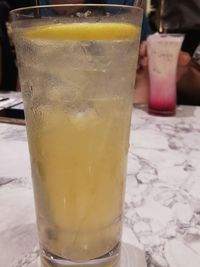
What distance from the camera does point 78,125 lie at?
0.35 meters

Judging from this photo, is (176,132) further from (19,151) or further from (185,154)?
(19,151)

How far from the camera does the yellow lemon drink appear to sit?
329 millimetres

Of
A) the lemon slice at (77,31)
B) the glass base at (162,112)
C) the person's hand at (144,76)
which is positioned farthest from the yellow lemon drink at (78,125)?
the person's hand at (144,76)

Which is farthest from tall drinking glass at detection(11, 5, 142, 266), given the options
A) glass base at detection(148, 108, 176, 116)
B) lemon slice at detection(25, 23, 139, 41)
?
glass base at detection(148, 108, 176, 116)

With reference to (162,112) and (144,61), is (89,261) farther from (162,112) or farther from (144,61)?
(144,61)

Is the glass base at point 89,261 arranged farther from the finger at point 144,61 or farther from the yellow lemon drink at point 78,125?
the finger at point 144,61

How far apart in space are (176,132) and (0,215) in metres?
0.51

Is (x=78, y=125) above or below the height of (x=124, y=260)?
above

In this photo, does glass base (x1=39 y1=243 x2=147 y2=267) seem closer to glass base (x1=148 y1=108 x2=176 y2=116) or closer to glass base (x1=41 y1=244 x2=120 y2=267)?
glass base (x1=41 y1=244 x2=120 y2=267)

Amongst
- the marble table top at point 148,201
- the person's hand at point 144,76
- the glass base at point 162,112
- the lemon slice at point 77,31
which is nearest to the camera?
the lemon slice at point 77,31

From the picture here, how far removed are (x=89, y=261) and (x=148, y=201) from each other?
0.62 feet

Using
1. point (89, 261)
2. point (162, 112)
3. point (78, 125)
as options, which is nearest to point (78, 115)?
point (78, 125)

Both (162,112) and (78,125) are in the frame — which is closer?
(78,125)

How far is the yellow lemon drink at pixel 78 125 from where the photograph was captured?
33 cm
